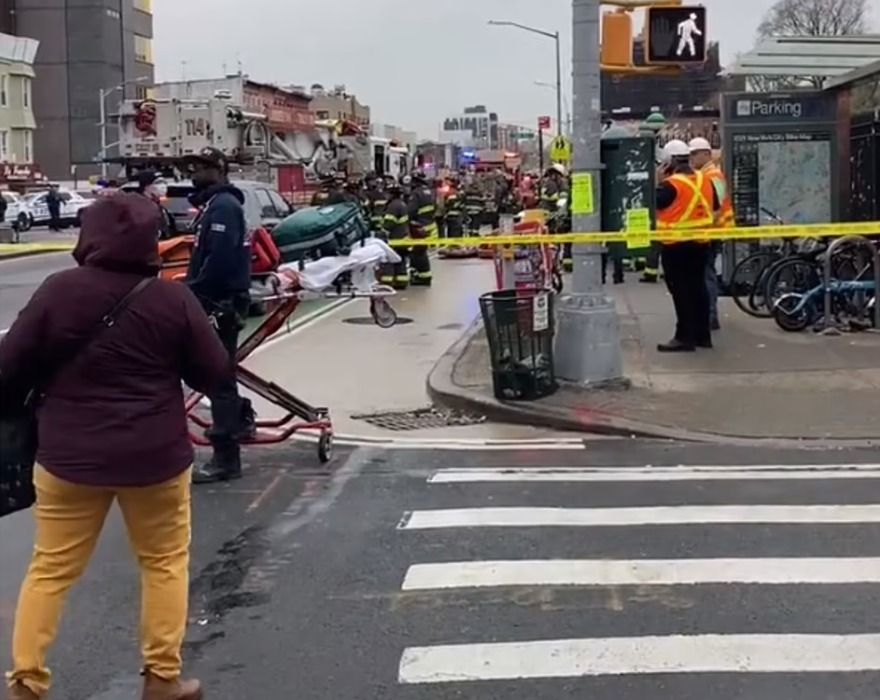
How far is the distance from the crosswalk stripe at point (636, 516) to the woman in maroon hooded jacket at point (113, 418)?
265cm

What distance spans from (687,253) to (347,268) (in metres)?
4.82

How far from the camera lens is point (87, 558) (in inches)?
183

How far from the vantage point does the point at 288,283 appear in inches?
339

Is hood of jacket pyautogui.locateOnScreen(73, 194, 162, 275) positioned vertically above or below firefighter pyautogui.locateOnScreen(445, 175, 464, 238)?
below

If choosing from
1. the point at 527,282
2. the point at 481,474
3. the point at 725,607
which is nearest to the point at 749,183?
the point at 527,282

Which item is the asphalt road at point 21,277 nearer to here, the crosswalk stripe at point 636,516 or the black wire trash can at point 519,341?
the black wire trash can at point 519,341

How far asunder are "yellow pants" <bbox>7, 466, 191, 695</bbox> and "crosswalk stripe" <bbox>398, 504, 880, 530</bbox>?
2626mm

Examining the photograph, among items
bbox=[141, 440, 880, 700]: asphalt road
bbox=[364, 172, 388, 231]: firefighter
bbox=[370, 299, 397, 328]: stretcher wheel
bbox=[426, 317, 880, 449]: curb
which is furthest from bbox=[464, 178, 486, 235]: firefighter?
bbox=[141, 440, 880, 700]: asphalt road

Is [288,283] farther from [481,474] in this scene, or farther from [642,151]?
[642,151]

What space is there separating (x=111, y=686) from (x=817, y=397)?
6.95 meters

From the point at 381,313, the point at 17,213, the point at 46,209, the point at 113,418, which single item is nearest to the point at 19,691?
the point at 113,418

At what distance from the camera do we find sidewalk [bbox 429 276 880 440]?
383 inches

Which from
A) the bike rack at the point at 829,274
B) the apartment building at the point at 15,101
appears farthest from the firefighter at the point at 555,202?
the apartment building at the point at 15,101

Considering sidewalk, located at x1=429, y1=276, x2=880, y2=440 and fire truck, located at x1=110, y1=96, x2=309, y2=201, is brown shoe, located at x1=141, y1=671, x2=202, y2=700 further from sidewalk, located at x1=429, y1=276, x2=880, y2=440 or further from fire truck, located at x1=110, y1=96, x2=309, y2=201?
fire truck, located at x1=110, y1=96, x2=309, y2=201
